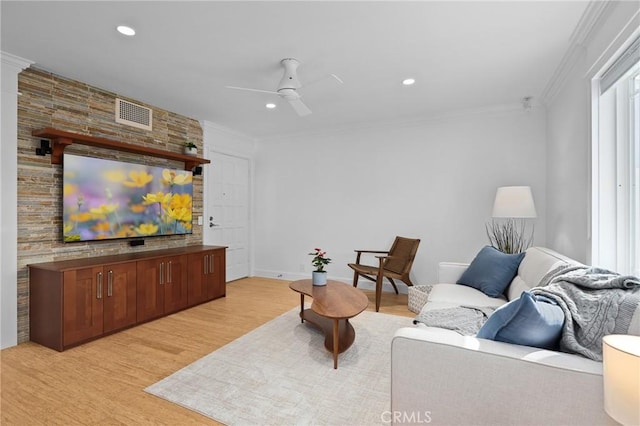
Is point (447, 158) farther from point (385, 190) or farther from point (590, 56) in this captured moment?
point (590, 56)

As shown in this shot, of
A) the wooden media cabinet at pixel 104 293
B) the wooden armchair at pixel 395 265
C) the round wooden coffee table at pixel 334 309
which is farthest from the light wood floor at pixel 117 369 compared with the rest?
the round wooden coffee table at pixel 334 309

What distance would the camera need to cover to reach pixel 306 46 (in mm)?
2494

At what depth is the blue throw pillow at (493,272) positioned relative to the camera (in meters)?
2.79

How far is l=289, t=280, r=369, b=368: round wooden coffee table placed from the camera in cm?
231

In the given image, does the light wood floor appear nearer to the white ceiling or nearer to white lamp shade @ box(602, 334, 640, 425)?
white lamp shade @ box(602, 334, 640, 425)

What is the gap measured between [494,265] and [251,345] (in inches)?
93.0

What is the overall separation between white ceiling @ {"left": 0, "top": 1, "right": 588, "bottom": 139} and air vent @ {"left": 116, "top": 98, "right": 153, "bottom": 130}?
11 centimetres

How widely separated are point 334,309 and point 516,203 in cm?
235

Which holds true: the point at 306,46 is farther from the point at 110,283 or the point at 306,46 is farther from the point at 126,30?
the point at 110,283

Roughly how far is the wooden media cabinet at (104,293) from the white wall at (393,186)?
199 centimetres

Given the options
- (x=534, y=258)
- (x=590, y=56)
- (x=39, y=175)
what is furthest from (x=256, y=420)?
(x=590, y=56)

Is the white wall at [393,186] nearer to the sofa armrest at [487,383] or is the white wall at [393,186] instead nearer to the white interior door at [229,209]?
the white interior door at [229,209]

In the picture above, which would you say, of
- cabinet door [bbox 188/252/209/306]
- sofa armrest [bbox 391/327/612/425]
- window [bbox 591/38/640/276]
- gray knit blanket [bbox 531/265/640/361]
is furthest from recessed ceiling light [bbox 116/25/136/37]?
window [bbox 591/38/640/276]

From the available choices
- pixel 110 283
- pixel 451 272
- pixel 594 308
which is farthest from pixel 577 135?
pixel 110 283
